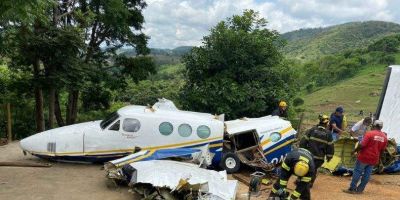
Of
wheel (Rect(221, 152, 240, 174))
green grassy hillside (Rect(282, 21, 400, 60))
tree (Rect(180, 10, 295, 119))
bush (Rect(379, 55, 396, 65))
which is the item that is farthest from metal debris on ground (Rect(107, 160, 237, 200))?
green grassy hillside (Rect(282, 21, 400, 60))

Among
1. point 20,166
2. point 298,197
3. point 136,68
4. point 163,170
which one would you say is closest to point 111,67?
point 136,68

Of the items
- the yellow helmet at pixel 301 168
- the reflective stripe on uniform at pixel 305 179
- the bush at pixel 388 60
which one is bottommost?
the reflective stripe on uniform at pixel 305 179

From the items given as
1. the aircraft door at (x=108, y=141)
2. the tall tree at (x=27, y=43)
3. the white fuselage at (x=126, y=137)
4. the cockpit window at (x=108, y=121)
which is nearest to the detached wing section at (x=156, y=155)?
the white fuselage at (x=126, y=137)

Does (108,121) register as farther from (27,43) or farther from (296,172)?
(296,172)

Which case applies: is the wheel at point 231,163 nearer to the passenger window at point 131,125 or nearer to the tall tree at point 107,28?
the passenger window at point 131,125

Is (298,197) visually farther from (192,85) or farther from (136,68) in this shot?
(136,68)

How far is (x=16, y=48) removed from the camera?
18.9 m

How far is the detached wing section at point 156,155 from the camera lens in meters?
11.5

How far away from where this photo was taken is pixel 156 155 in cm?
1244

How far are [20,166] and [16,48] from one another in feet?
Result: 23.9

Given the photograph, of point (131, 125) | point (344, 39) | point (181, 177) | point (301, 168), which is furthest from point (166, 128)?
point (344, 39)

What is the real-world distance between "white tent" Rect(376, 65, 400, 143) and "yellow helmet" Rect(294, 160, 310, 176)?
8.16 m

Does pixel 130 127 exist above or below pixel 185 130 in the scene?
above

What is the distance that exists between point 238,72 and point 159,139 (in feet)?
30.6
